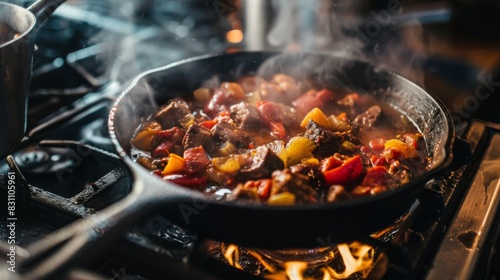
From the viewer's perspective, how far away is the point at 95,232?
1.44 meters

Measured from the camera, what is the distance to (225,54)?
10.5ft

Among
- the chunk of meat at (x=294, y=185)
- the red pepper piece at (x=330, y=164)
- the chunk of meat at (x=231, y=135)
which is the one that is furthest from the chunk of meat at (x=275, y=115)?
the chunk of meat at (x=294, y=185)

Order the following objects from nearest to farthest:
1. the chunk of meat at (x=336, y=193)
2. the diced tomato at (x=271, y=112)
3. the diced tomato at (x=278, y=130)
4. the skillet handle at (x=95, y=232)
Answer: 1. the skillet handle at (x=95, y=232)
2. the chunk of meat at (x=336, y=193)
3. the diced tomato at (x=278, y=130)
4. the diced tomato at (x=271, y=112)

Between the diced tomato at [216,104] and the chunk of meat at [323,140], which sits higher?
the diced tomato at [216,104]

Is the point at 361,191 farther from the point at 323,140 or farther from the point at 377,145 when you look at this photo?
the point at 377,145

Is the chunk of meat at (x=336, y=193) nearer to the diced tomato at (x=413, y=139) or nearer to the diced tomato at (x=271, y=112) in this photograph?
the diced tomato at (x=413, y=139)

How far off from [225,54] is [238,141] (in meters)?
0.90

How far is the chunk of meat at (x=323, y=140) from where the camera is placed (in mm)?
2482

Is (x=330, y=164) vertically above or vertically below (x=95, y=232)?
below

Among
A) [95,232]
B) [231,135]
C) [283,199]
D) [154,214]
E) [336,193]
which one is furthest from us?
[231,135]

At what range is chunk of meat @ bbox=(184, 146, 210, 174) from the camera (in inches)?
90.2

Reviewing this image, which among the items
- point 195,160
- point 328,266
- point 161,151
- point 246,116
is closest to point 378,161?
point 328,266

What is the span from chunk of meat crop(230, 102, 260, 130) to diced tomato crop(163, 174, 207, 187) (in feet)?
2.06

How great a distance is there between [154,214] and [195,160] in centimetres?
A: 36
